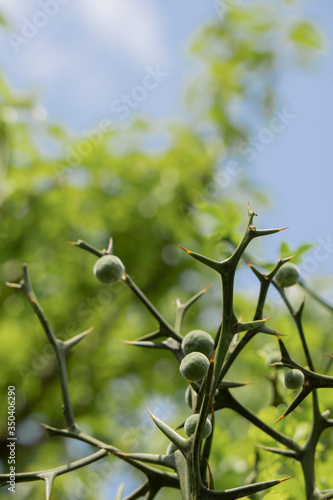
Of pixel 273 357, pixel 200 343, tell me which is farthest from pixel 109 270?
pixel 273 357

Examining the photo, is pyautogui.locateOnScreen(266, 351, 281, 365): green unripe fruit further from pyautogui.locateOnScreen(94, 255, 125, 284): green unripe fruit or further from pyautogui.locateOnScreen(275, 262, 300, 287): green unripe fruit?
pyautogui.locateOnScreen(94, 255, 125, 284): green unripe fruit

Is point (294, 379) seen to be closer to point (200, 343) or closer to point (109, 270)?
point (200, 343)

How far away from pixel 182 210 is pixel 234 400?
8.37 feet

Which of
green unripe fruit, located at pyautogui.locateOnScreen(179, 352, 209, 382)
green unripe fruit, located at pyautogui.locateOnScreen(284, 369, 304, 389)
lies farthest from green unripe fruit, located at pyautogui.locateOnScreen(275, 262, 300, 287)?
green unripe fruit, located at pyautogui.locateOnScreen(179, 352, 209, 382)

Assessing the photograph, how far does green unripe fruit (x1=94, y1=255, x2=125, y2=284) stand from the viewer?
730mm

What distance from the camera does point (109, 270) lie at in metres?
0.73

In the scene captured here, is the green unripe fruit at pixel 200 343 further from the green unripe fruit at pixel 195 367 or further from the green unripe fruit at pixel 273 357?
the green unripe fruit at pixel 273 357

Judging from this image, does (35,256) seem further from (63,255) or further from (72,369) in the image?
(72,369)

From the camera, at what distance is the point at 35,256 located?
9.98ft

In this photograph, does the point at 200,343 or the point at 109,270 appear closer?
the point at 200,343

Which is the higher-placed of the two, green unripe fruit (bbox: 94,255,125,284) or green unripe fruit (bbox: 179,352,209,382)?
green unripe fruit (bbox: 94,255,125,284)

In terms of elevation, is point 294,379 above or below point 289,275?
below

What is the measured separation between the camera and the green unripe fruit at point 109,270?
2.40 feet

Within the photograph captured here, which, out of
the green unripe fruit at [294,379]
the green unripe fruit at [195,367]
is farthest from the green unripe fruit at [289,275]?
the green unripe fruit at [195,367]
